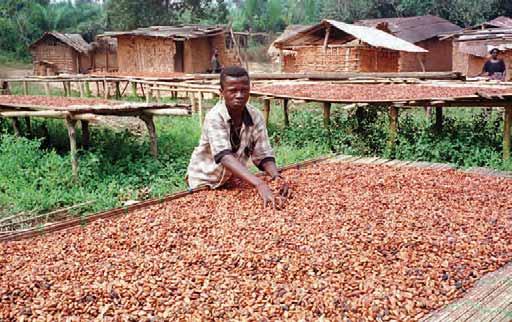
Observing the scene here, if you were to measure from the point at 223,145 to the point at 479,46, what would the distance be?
1523cm

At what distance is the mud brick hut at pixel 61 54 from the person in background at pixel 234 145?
67.8 ft

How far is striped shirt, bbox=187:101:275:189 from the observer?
3.54 metres

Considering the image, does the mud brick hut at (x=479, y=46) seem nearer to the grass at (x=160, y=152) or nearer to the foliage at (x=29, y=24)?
the grass at (x=160, y=152)

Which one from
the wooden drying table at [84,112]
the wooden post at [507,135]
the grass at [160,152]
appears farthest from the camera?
the wooden post at [507,135]

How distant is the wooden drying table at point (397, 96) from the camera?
21.3ft

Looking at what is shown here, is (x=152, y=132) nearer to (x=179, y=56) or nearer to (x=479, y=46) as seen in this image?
(x=479, y=46)

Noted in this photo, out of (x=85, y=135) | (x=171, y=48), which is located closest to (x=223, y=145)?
(x=85, y=135)

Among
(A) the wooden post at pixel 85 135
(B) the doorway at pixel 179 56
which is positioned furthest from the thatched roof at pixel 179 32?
(A) the wooden post at pixel 85 135

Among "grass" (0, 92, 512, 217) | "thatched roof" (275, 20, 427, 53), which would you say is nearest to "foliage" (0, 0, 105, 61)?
"thatched roof" (275, 20, 427, 53)

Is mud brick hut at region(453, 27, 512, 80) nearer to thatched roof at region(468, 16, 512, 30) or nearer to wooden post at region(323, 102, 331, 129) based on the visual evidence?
thatched roof at region(468, 16, 512, 30)

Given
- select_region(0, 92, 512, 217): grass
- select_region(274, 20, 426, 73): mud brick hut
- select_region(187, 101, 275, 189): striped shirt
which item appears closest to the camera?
select_region(187, 101, 275, 189): striped shirt

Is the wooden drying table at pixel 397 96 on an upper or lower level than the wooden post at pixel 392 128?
upper

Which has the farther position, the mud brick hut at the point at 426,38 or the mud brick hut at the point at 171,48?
the mud brick hut at the point at 426,38

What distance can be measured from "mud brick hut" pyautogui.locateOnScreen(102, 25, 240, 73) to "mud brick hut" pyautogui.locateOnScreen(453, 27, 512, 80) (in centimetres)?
761
